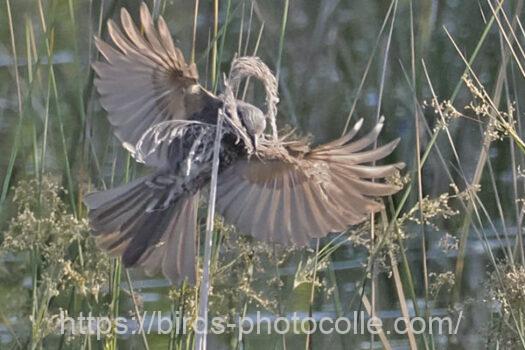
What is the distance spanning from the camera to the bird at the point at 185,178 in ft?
7.94

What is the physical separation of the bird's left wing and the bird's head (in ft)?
0.41

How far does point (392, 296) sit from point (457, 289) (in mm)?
276

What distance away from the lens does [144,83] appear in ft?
8.27

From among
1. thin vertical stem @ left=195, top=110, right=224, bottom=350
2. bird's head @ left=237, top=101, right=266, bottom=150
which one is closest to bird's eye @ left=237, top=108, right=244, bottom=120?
bird's head @ left=237, top=101, right=266, bottom=150

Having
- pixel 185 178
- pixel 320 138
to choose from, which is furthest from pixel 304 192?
pixel 320 138

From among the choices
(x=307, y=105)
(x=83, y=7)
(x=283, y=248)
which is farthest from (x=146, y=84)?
(x=83, y=7)

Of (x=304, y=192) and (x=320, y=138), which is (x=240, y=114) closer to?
(x=304, y=192)

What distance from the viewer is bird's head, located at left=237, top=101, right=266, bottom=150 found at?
7.40 feet

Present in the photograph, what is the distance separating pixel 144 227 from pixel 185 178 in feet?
0.47

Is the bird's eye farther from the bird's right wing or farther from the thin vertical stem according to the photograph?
the thin vertical stem

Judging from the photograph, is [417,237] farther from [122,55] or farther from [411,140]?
[122,55]

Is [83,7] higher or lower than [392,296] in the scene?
higher

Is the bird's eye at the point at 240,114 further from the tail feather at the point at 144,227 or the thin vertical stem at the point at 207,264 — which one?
the thin vertical stem at the point at 207,264

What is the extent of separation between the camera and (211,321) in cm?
274
